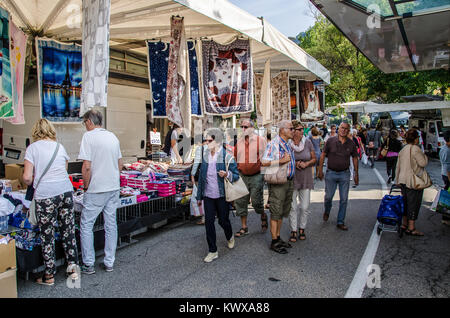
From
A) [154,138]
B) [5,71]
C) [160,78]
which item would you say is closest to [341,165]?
[160,78]

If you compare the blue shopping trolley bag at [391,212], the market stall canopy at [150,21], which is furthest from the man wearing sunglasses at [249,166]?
the blue shopping trolley bag at [391,212]

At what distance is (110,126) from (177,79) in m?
3.78

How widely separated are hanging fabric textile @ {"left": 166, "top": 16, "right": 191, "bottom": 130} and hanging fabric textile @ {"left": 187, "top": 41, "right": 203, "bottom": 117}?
37.5 inches

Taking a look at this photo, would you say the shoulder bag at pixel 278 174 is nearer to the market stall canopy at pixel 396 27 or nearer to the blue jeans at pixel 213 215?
the blue jeans at pixel 213 215

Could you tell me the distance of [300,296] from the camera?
362 centimetres

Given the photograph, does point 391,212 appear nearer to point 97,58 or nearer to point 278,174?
point 278,174

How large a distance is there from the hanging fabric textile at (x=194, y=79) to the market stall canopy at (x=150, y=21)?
347 mm

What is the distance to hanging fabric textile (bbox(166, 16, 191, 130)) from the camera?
18.0 ft

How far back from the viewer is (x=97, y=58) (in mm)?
4023

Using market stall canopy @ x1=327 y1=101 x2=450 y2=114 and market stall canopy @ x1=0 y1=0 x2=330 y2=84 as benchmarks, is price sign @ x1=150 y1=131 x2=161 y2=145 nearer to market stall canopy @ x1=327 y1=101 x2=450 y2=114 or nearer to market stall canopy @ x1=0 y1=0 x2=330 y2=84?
market stall canopy @ x1=0 y1=0 x2=330 y2=84

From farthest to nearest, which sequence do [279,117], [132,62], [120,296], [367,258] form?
1. [279,117]
2. [132,62]
3. [367,258]
4. [120,296]

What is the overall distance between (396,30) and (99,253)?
6862 millimetres
